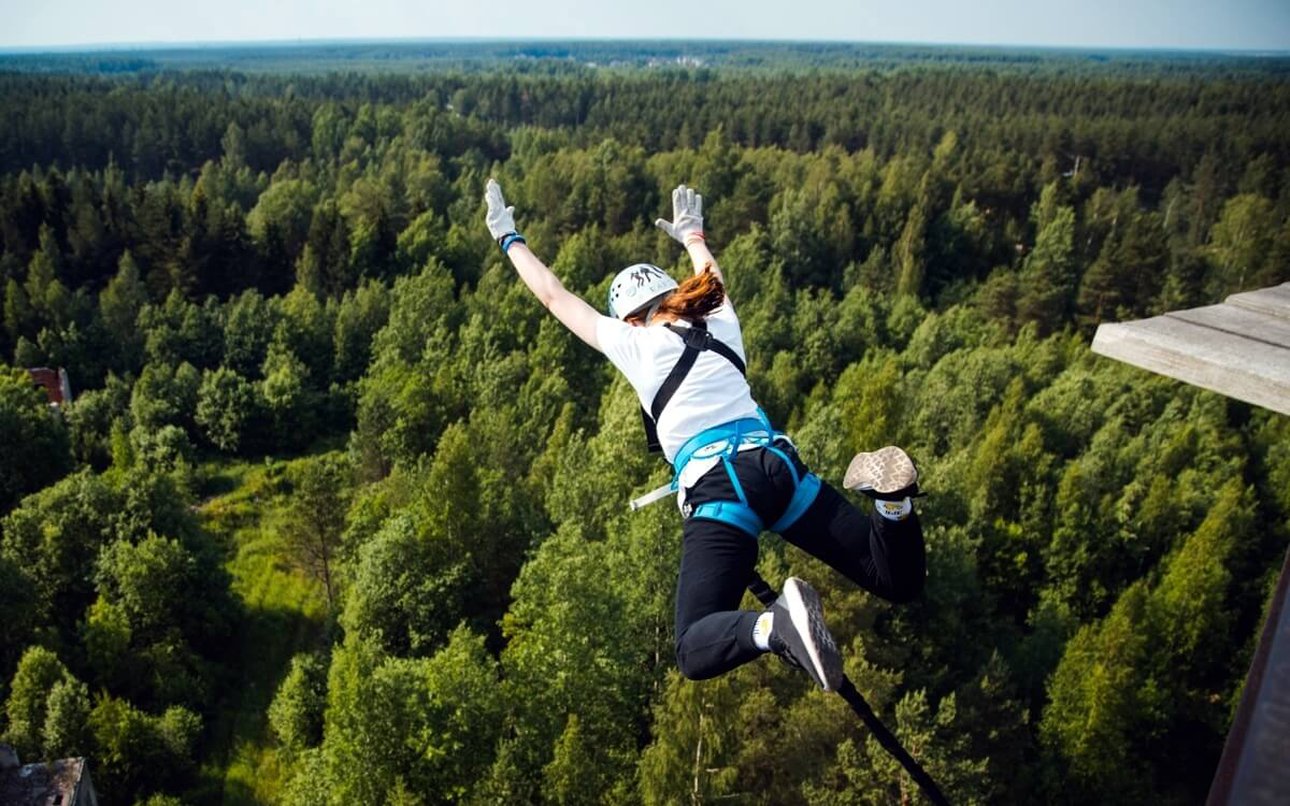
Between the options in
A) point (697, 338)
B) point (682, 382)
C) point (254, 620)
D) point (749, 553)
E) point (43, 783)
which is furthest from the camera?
point (254, 620)

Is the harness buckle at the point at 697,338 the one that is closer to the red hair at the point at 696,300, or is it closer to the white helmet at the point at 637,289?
the red hair at the point at 696,300

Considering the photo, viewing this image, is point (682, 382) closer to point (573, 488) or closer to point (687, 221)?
point (687, 221)

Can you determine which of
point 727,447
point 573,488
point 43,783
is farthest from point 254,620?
point 727,447

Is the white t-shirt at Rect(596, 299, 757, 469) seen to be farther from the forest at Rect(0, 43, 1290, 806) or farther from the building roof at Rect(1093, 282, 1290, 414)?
the forest at Rect(0, 43, 1290, 806)

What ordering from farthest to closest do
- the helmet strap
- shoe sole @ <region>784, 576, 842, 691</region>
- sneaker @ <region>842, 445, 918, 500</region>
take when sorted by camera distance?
the helmet strap → sneaker @ <region>842, 445, 918, 500</region> → shoe sole @ <region>784, 576, 842, 691</region>

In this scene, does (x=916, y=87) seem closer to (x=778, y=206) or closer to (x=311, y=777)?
(x=778, y=206)

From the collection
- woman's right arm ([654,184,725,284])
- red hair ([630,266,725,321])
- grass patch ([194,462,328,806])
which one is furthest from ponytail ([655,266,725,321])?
grass patch ([194,462,328,806])

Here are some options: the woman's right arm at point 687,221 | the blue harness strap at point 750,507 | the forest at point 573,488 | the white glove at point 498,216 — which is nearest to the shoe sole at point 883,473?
the blue harness strap at point 750,507

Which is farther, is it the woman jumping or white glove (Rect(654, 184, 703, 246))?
white glove (Rect(654, 184, 703, 246))
